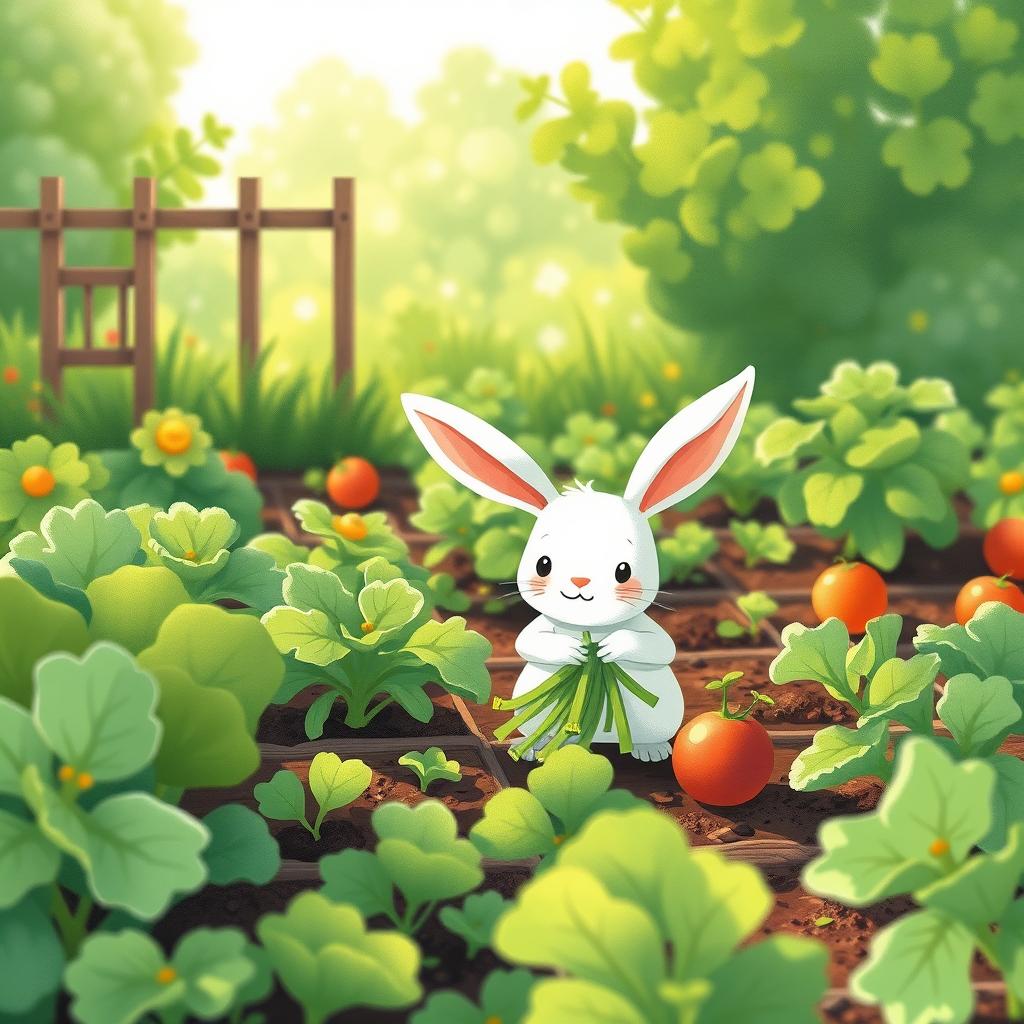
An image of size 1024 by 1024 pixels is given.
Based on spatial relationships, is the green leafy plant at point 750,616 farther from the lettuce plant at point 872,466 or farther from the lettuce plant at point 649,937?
the lettuce plant at point 649,937

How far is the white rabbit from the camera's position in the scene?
3957mm

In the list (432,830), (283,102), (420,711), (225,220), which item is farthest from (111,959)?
(283,102)

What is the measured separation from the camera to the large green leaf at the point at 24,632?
320 cm

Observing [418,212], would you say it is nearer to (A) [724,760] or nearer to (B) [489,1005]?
(A) [724,760]

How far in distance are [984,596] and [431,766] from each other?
184 centimetres

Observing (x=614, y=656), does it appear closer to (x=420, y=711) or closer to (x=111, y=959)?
(x=420, y=711)

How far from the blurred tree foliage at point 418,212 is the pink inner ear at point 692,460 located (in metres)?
5.17

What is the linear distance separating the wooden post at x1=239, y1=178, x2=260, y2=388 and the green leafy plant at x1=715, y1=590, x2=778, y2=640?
9.02 feet

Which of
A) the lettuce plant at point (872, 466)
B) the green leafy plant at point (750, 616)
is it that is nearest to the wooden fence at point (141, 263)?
the lettuce plant at point (872, 466)

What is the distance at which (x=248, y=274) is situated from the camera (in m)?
7.25

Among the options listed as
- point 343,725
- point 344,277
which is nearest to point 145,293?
point 344,277

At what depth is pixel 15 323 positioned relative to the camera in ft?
25.8

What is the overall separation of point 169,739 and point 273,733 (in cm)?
111

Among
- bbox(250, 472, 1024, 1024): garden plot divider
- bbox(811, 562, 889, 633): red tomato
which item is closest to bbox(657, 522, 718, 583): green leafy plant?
bbox(250, 472, 1024, 1024): garden plot divider
